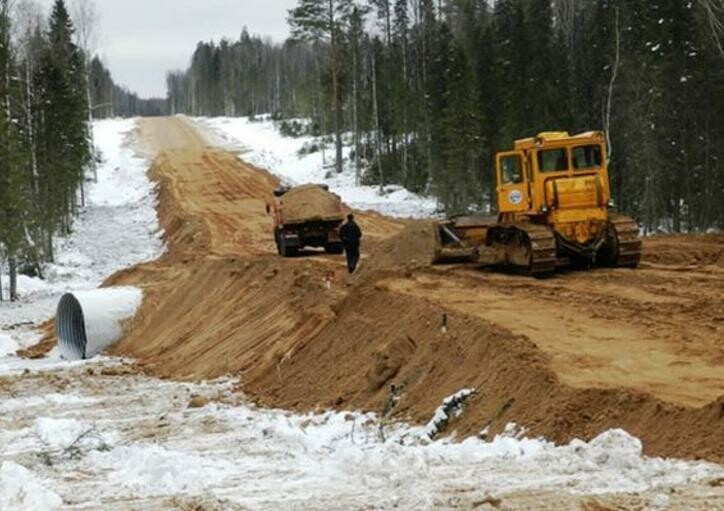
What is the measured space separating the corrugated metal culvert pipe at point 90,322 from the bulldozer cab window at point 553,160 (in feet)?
34.2

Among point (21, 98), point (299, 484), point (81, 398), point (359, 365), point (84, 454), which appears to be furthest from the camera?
point (21, 98)

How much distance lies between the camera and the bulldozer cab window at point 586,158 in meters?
19.4

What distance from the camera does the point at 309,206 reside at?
28.4 meters

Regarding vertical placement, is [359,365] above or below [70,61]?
below

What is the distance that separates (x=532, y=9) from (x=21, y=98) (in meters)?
27.0

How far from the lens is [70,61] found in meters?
62.7

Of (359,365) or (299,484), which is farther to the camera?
(359,365)

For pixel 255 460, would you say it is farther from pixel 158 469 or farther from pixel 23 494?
pixel 23 494

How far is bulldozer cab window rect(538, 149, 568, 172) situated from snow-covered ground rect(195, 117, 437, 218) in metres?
25.7

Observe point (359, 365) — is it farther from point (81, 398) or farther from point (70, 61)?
point (70, 61)

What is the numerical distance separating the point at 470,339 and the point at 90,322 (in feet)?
41.5

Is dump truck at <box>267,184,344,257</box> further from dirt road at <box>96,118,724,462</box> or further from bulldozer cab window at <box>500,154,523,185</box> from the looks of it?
bulldozer cab window at <box>500,154,523,185</box>

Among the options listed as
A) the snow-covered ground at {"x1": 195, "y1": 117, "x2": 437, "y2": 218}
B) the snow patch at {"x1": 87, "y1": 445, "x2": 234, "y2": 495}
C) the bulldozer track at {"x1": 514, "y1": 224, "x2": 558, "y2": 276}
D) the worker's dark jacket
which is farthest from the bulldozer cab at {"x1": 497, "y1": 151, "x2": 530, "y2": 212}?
the snow-covered ground at {"x1": 195, "y1": 117, "x2": 437, "y2": 218}

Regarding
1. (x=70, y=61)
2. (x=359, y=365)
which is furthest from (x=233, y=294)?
(x=70, y=61)
